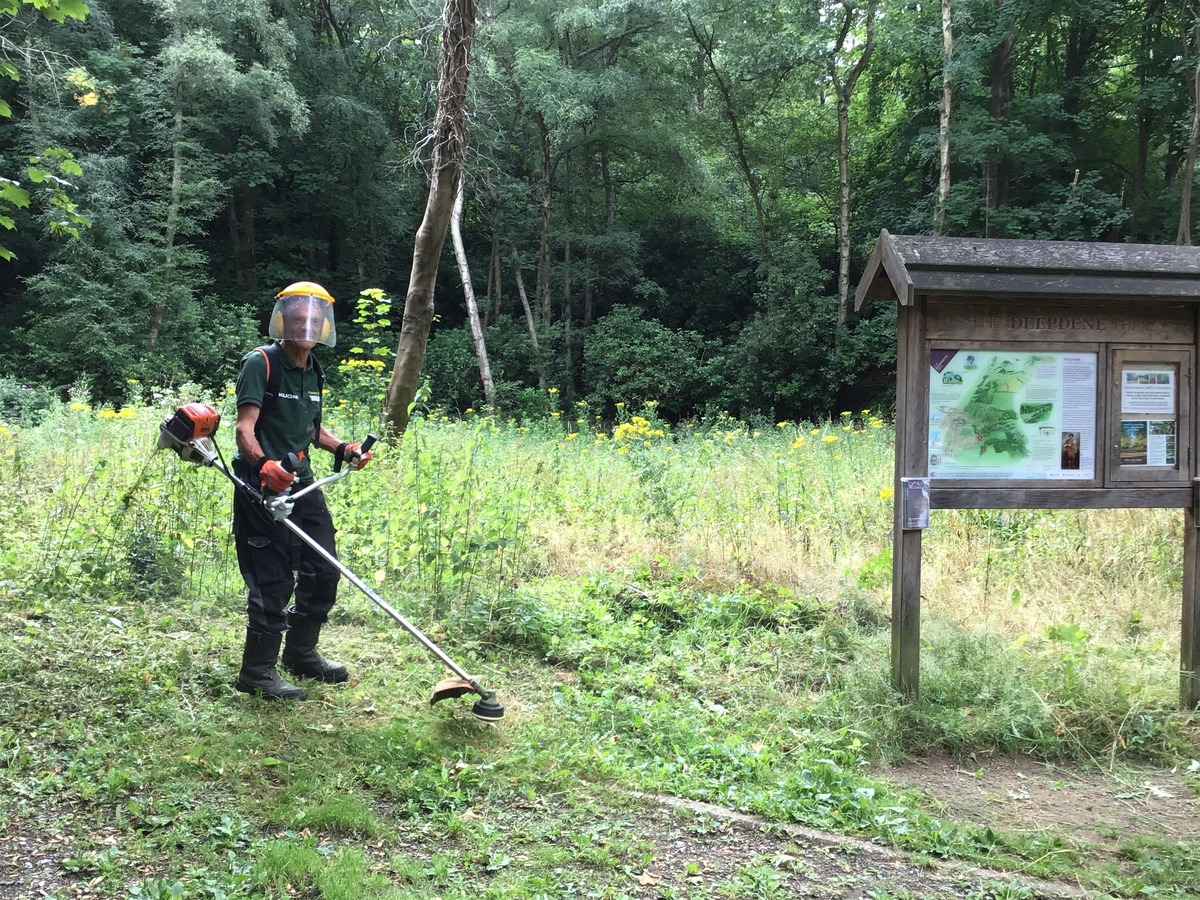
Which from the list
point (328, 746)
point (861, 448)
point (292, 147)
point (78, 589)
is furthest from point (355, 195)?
point (328, 746)

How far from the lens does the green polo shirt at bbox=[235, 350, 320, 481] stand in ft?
13.1

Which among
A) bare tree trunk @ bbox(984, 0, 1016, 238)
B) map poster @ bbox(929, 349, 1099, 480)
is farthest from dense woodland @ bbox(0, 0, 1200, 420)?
map poster @ bbox(929, 349, 1099, 480)

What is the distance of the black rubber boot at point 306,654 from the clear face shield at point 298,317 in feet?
4.78

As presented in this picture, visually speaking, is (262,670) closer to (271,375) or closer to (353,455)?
(353,455)

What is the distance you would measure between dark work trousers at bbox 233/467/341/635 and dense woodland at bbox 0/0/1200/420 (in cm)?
1504

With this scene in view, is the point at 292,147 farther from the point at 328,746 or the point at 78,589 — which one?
the point at 328,746

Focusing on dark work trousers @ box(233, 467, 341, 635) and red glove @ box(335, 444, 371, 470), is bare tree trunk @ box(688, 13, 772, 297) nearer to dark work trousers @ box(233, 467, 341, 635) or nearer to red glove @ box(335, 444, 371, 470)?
red glove @ box(335, 444, 371, 470)

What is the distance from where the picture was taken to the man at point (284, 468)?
13.1ft

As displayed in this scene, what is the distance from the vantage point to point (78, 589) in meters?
5.45

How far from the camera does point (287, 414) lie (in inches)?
162

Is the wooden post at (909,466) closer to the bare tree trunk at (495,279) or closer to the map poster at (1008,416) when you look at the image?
the map poster at (1008,416)

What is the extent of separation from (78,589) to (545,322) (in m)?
19.1

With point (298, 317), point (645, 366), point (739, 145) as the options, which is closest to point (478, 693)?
point (298, 317)

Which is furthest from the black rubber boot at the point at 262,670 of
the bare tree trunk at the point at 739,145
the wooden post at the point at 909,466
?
the bare tree trunk at the point at 739,145
